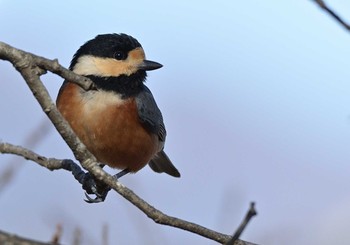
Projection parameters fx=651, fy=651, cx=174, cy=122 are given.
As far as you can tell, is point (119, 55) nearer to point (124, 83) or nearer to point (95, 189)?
point (124, 83)

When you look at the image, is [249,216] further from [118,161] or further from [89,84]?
[118,161]

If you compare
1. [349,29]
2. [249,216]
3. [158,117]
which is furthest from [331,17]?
[158,117]

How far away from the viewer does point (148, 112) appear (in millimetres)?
4367

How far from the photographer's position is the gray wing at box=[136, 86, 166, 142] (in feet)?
14.1

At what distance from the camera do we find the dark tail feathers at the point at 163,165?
Answer: 5.64m

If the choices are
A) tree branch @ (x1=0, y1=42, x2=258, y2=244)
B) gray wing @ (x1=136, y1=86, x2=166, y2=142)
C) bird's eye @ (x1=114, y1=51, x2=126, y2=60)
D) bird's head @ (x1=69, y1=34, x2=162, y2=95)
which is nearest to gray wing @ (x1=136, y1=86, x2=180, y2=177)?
gray wing @ (x1=136, y1=86, x2=166, y2=142)

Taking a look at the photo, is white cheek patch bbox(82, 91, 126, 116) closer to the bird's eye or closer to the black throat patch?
the black throat patch

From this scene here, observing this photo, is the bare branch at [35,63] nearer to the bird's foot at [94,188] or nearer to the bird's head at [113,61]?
the bird's foot at [94,188]

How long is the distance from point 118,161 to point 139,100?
0.42m

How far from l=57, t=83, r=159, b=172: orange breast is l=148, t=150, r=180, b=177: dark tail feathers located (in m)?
1.29

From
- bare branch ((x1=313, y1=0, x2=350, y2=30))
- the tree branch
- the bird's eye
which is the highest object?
the bird's eye

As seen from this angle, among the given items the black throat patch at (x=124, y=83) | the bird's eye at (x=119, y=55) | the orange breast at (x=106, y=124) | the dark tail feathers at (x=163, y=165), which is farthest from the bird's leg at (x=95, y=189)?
the dark tail feathers at (x=163, y=165)

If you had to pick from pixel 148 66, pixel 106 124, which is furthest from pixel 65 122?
pixel 148 66

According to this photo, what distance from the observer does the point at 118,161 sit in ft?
14.0
